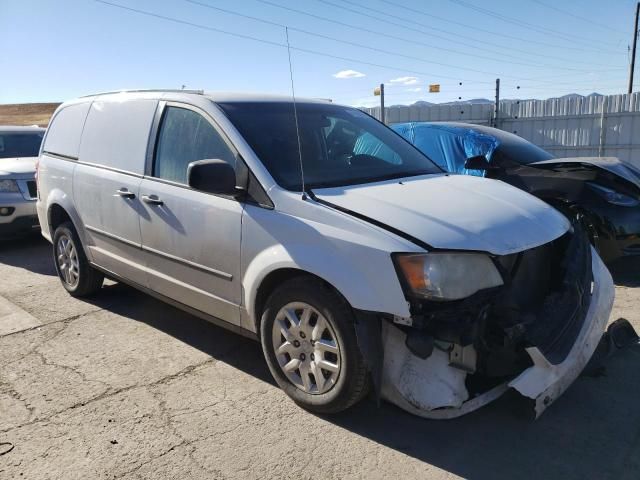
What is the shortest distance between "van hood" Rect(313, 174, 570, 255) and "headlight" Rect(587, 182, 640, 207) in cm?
239

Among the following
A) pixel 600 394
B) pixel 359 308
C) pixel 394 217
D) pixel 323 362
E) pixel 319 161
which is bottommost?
pixel 600 394

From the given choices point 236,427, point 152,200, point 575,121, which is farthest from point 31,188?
point 575,121

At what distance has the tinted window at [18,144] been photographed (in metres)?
8.64

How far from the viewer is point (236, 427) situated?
9.90 feet

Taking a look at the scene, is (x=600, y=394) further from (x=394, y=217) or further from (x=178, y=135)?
(x=178, y=135)

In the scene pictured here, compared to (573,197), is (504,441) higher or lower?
lower

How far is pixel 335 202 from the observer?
9.71 feet

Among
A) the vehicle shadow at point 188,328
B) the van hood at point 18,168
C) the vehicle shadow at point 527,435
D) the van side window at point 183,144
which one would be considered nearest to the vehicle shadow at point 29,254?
the van hood at point 18,168

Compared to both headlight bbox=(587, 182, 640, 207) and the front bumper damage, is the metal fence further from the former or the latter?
the front bumper damage

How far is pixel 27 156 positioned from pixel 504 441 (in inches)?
337

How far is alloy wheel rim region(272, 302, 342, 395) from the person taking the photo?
2.94 metres

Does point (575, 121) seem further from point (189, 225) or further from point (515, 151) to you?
point (189, 225)

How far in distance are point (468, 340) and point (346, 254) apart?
0.74 m

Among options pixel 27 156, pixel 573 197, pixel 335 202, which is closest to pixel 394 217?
pixel 335 202
